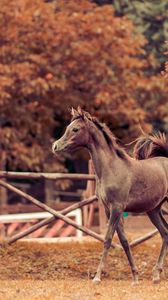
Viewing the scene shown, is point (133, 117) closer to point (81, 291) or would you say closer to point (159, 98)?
point (159, 98)

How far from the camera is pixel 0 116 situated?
30875 mm

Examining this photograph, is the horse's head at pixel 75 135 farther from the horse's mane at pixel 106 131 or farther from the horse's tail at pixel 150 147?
the horse's tail at pixel 150 147

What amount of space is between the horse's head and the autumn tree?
15.6 meters

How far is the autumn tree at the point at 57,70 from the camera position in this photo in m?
29.5

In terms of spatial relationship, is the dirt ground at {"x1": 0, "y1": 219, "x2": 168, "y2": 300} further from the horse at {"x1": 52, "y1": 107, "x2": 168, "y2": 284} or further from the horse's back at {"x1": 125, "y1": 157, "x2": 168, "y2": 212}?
the horse's back at {"x1": 125, "y1": 157, "x2": 168, "y2": 212}

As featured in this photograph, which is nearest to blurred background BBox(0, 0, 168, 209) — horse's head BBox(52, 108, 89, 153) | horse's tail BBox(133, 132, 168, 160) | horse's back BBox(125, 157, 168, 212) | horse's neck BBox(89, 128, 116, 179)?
horse's tail BBox(133, 132, 168, 160)

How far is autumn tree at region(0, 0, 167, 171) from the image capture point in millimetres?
29453

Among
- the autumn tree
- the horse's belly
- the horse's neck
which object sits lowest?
the horse's belly

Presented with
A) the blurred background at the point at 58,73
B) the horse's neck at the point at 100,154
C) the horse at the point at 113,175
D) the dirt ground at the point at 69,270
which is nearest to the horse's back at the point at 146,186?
the horse at the point at 113,175

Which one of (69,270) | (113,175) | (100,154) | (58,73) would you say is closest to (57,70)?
(58,73)

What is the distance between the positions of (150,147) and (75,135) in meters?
1.99

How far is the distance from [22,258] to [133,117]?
15855mm

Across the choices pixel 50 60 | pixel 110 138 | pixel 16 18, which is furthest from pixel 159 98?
pixel 110 138

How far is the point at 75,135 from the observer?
13.2 metres
